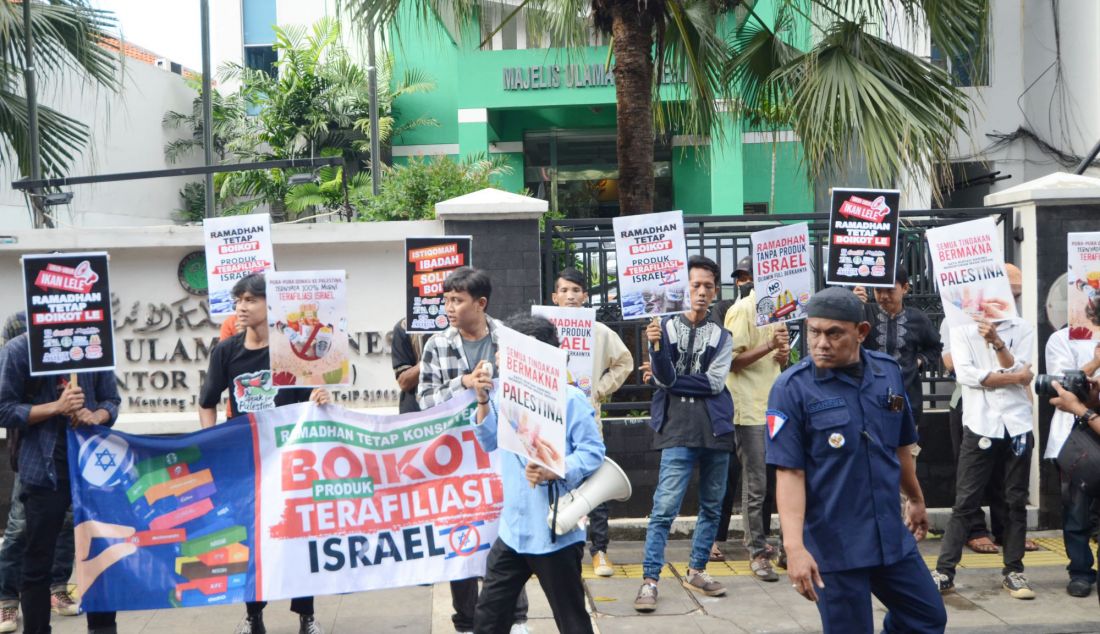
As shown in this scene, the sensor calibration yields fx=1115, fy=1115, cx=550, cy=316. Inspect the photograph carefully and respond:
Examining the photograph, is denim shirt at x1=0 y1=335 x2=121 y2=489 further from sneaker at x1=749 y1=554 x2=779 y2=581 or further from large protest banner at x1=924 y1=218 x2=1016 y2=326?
large protest banner at x1=924 y1=218 x2=1016 y2=326

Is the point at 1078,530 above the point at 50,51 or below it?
below

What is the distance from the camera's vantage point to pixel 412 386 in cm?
657

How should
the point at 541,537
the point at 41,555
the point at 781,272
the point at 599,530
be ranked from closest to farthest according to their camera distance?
the point at 541,537 → the point at 41,555 → the point at 781,272 → the point at 599,530

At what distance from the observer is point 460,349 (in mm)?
5641

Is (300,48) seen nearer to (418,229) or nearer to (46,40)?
(46,40)

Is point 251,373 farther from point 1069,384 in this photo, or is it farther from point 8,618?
point 1069,384

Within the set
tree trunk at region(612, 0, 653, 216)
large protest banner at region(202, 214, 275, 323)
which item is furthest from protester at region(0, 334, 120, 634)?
tree trunk at region(612, 0, 653, 216)

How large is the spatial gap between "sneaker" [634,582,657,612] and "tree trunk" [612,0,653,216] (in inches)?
147

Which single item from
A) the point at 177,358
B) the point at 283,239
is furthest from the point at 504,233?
the point at 177,358

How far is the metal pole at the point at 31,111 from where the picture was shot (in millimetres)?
10477

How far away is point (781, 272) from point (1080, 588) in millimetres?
2635

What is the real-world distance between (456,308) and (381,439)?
2.66ft

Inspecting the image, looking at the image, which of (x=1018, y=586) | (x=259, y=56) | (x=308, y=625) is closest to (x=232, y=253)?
(x=308, y=625)

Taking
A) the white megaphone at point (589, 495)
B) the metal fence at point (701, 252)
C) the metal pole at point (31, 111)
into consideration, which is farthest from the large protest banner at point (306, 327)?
the metal pole at point (31, 111)
